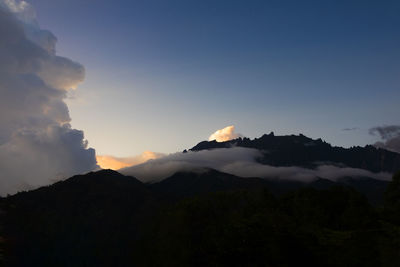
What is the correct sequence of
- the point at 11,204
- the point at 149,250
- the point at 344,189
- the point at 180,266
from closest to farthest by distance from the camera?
the point at 11,204, the point at 180,266, the point at 149,250, the point at 344,189

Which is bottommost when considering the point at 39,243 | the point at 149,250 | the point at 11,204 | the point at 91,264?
the point at 91,264

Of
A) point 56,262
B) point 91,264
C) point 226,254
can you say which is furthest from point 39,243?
point 226,254

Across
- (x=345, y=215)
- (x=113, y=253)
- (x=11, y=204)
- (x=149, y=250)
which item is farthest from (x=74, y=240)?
(x=11, y=204)

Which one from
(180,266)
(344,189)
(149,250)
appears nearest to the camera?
(180,266)

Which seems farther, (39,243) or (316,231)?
(39,243)

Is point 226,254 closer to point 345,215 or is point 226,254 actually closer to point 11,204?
point 11,204

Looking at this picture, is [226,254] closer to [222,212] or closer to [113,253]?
[222,212]

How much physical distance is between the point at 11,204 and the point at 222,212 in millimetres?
Result: 48375

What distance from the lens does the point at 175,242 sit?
1806 inches

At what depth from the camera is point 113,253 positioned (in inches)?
7480

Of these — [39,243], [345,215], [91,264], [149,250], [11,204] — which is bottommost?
[91,264]

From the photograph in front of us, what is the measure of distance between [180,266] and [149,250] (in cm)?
1604

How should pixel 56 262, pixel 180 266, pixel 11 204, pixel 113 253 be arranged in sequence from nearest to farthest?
pixel 11 204, pixel 180 266, pixel 56 262, pixel 113 253

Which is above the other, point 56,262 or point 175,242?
point 175,242
